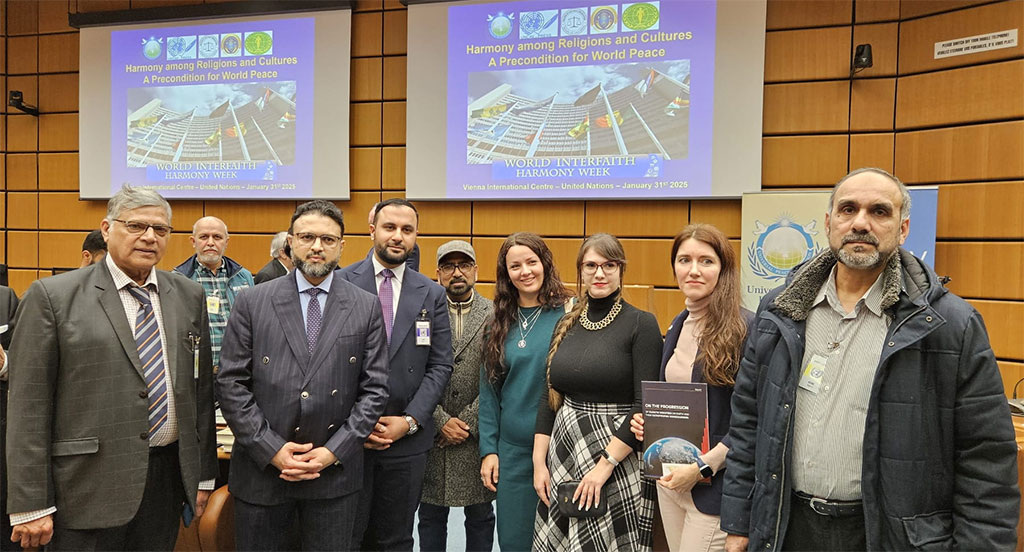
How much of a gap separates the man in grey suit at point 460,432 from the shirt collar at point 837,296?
4.37 ft

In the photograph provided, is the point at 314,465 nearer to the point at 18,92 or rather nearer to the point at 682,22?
the point at 682,22

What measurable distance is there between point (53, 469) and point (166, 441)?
292 millimetres

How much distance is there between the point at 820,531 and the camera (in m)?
1.48

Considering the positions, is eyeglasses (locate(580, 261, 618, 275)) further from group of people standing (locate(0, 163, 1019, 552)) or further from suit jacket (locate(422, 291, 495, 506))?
suit jacket (locate(422, 291, 495, 506))

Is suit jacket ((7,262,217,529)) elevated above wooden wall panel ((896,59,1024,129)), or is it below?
below

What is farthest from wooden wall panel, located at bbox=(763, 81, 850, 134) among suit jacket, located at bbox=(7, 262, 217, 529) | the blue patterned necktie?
suit jacket, located at bbox=(7, 262, 217, 529)

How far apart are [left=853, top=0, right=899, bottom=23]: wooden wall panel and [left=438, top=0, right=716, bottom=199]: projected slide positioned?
1.15 meters

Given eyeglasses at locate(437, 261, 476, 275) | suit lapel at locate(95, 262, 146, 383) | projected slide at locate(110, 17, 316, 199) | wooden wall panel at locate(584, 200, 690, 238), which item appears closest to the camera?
suit lapel at locate(95, 262, 146, 383)

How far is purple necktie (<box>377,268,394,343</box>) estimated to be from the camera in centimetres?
242

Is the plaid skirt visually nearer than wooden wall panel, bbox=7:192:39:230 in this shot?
Yes

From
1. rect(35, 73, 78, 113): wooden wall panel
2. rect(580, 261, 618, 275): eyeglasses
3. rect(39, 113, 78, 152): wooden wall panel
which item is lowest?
rect(580, 261, 618, 275): eyeglasses

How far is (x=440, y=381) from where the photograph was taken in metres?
2.41

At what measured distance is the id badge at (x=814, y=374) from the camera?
4.95 ft

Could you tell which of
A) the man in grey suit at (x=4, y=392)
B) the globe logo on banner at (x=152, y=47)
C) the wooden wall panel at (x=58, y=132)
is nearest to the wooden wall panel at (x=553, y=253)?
the man in grey suit at (x=4, y=392)
